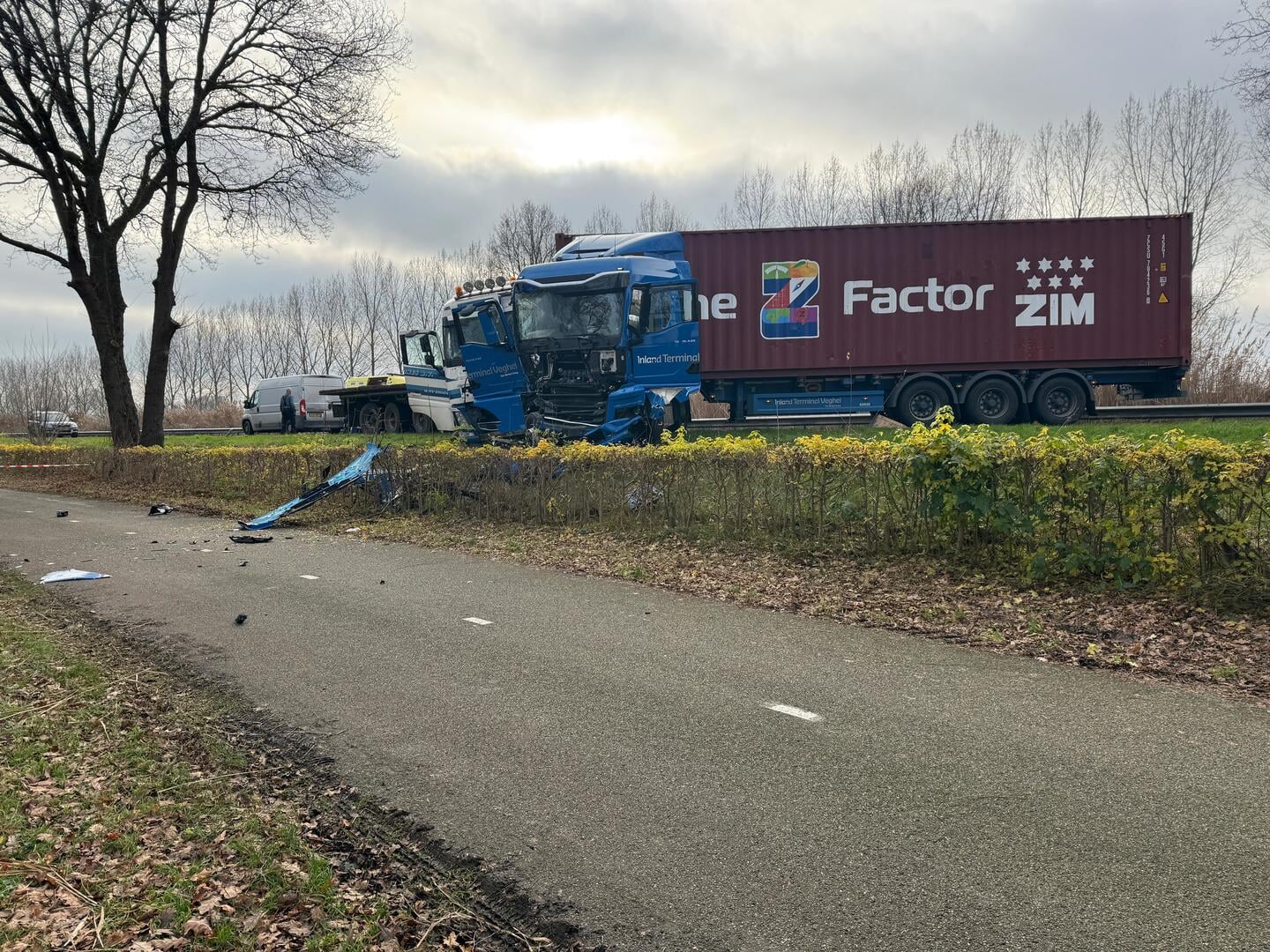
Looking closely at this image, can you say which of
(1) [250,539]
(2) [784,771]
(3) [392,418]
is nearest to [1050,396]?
(1) [250,539]

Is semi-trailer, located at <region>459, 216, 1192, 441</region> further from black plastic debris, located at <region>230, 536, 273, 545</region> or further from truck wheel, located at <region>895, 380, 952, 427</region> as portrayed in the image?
black plastic debris, located at <region>230, 536, 273, 545</region>

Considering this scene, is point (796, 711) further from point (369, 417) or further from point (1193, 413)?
point (369, 417)

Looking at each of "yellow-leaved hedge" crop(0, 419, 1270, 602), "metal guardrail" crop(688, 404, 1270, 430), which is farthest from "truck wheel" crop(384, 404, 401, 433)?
"yellow-leaved hedge" crop(0, 419, 1270, 602)

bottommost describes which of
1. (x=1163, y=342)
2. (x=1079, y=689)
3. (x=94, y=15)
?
(x=1079, y=689)

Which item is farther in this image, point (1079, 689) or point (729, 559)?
point (729, 559)

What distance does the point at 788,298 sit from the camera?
683 inches

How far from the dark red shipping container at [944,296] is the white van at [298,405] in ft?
57.5

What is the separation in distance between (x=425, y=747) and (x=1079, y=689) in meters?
3.52

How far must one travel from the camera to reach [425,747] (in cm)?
434

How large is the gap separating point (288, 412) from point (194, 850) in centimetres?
3016

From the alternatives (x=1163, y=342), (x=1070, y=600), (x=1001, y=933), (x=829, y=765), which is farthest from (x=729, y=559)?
(x=1163, y=342)

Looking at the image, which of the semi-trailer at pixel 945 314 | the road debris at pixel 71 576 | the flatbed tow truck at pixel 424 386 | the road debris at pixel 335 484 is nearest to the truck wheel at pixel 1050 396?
the semi-trailer at pixel 945 314

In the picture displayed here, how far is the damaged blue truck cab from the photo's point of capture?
14438 millimetres

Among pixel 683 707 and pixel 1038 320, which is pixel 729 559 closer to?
pixel 683 707
